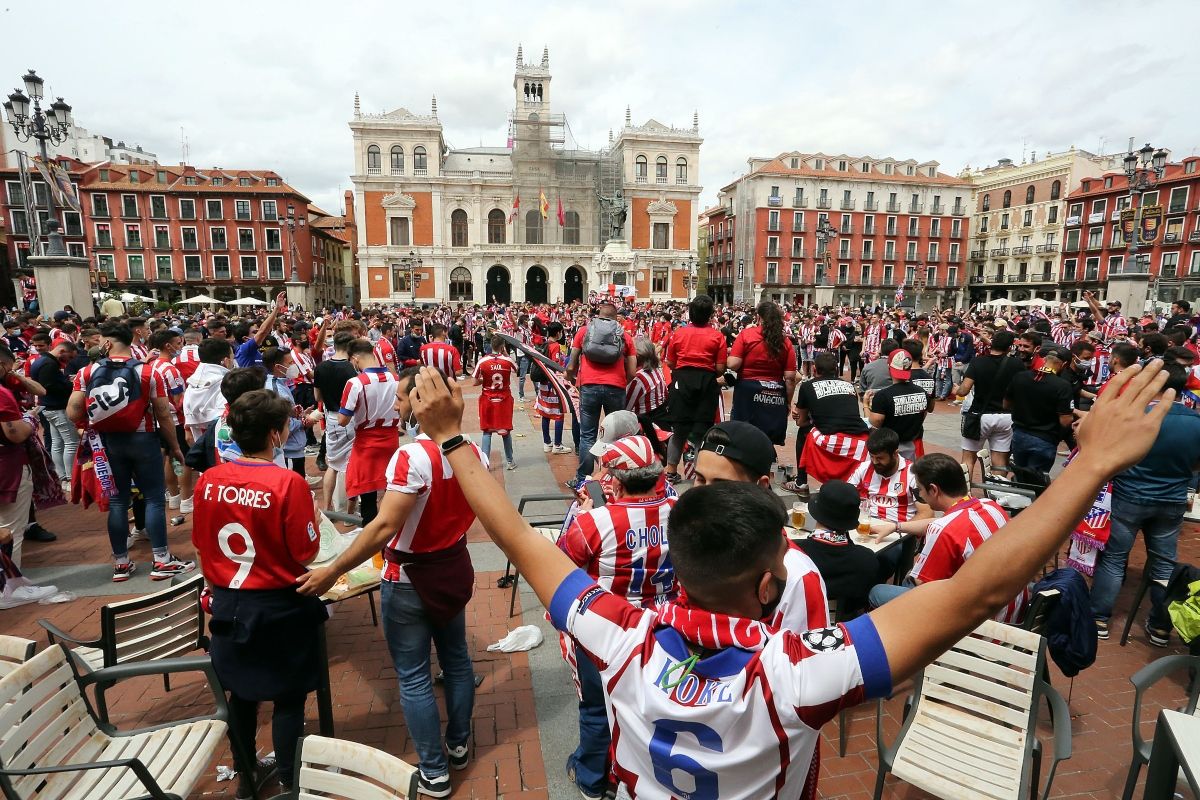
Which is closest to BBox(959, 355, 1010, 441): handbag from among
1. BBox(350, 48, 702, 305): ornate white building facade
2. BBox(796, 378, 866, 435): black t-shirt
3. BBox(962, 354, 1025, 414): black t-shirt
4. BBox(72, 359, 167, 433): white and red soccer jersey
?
BBox(962, 354, 1025, 414): black t-shirt

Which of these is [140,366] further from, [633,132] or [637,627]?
[633,132]

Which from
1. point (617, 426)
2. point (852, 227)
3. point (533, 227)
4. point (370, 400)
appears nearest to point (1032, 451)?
point (617, 426)

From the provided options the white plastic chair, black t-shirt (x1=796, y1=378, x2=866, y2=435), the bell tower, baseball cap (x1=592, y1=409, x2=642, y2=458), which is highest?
the bell tower

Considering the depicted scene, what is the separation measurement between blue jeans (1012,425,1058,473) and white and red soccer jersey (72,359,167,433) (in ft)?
25.0

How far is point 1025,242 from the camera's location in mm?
52094

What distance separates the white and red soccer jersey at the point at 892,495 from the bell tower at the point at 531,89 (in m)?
60.6

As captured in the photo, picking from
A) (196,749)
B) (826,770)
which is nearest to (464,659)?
(196,749)

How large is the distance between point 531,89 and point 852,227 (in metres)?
32.5

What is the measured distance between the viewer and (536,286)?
55.9 meters

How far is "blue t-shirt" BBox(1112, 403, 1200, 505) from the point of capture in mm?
Result: 3975

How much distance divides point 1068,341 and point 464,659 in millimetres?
14810

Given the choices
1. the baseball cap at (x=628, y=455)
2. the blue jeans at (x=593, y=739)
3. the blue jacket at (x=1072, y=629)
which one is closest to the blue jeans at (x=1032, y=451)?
the blue jacket at (x=1072, y=629)

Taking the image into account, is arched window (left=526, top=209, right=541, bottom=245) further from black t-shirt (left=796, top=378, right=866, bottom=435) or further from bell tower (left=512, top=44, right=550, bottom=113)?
black t-shirt (left=796, top=378, right=866, bottom=435)

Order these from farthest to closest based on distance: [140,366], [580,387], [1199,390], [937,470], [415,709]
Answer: [580,387]
[1199,390]
[140,366]
[937,470]
[415,709]
